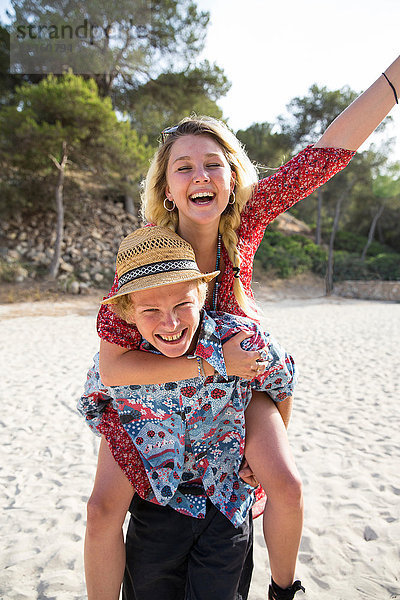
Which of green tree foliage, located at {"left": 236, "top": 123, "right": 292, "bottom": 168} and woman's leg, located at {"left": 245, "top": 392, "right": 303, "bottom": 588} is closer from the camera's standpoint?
A: woman's leg, located at {"left": 245, "top": 392, "right": 303, "bottom": 588}

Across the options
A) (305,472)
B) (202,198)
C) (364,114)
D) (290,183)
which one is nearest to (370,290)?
(305,472)

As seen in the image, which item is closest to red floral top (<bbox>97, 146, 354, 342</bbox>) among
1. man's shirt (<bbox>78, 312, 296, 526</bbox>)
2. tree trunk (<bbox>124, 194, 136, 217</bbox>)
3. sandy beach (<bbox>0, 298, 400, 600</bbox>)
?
man's shirt (<bbox>78, 312, 296, 526</bbox>)

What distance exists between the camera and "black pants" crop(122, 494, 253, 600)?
167 centimetres

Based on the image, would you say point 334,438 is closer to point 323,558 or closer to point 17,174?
point 323,558

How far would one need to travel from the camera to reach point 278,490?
5.13ft

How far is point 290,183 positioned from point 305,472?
253cm

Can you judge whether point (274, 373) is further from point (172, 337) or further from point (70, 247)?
point (70, 247)

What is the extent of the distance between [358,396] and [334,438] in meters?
1.50

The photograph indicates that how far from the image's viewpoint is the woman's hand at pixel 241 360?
1595 mm

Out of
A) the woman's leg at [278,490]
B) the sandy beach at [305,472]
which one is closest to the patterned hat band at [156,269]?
the woman's leg at [278,490]

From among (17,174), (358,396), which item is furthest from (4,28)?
(358,396)

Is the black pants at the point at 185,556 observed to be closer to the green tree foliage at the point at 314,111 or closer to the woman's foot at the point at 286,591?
the woman's foot at the point at 286,591

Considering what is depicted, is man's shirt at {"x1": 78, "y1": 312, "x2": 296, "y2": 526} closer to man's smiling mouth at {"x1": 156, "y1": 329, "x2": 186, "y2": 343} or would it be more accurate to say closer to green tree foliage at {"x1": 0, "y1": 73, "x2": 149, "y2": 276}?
man's smiling mouth at {"x1": 156, "y1": 329, "x2": 186, "y2": 343}

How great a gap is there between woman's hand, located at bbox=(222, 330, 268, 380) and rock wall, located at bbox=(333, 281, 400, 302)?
19.5 meters
